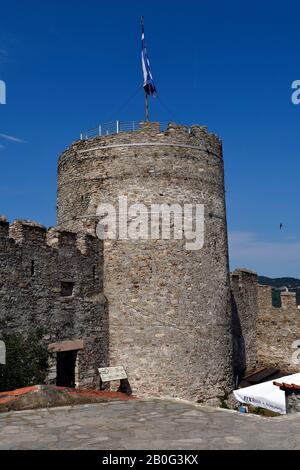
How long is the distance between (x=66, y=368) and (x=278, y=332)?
41.0 feet

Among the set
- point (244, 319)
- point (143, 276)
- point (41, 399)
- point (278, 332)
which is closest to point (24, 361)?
point (41, 399)

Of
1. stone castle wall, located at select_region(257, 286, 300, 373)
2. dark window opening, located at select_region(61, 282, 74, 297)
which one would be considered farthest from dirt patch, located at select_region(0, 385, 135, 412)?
stone castle wall, located at select_region(257, 286, 300, 373)

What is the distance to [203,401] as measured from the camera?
16609 millimetres

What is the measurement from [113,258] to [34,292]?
353cm

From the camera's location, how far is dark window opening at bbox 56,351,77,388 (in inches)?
606

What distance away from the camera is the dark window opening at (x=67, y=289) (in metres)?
15.0

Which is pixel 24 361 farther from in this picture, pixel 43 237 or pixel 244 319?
pixel 244 319

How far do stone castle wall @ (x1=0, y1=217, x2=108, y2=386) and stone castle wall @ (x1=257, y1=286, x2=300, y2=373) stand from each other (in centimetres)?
1104

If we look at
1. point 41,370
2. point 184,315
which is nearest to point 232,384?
point 184,315

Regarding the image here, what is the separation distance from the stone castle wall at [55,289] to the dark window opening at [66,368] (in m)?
0.30

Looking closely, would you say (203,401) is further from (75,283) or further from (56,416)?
(56,416)

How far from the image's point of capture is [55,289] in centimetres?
1456

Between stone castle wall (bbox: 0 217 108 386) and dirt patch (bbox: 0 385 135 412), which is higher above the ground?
stone castle wall (bbox: 0 217 108 386)

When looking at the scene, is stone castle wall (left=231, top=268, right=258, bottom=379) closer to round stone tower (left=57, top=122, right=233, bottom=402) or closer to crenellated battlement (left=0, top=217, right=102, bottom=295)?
round stone tower (left=57, top=122, right=233, bottom=402)
